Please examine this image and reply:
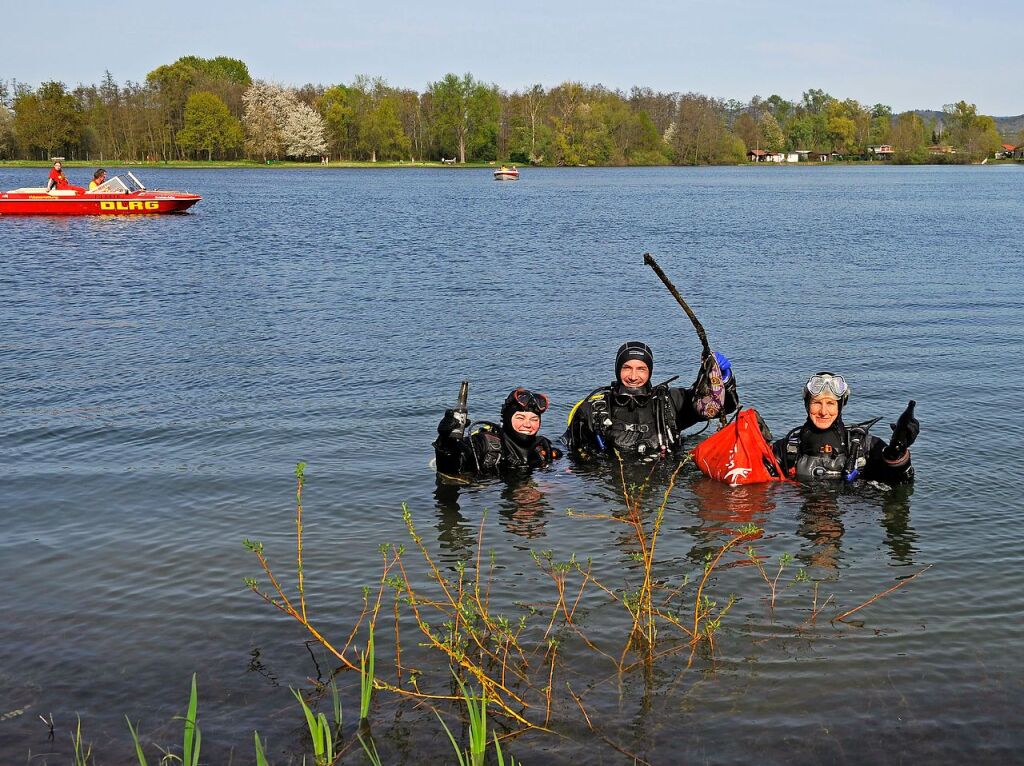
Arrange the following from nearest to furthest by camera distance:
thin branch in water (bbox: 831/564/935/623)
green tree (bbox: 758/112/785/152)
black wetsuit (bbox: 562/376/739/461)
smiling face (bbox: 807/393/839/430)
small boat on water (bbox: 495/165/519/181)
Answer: thin branch in water (bbox: 831/564/935/623) < smiling face (bbox: 807/393/839/430) < black wetsuit (bbox: 562/376/739/461) < small boat on water (bbox: 495/165/519/181) < green tree (bbox: 758/112/785/152)

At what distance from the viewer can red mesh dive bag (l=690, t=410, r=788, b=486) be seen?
30.3 ft

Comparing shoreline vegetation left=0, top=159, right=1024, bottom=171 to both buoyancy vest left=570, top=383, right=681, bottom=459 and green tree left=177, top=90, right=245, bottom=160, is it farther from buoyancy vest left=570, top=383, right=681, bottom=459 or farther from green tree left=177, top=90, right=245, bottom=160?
buoyancy vest left=570, top=383, right=681, bottom=459

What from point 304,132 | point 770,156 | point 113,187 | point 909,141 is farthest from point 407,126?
point 113,187

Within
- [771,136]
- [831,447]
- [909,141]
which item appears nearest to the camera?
[831,447]

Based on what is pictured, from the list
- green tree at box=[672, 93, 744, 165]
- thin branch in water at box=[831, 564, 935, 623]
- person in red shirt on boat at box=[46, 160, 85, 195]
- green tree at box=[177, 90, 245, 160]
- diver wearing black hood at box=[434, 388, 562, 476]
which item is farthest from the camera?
green tree at box=[672, 93, 744, 165]

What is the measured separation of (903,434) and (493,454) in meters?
3.65

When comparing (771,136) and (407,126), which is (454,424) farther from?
(771,136)

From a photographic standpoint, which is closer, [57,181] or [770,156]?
[57,181]

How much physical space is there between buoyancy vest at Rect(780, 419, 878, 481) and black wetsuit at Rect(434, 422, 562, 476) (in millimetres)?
2298

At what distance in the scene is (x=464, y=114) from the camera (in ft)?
450

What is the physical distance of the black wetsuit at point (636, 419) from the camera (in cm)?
1002

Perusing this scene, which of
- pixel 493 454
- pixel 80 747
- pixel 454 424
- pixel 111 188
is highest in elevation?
pixel 111 188

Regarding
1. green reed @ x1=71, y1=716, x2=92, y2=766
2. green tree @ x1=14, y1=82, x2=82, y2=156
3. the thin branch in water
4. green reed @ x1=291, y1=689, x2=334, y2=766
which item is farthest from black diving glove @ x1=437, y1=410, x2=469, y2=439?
green tree @ x1=14, y1=82, x2=82, y2=156

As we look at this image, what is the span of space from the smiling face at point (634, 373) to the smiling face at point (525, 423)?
941 mm
